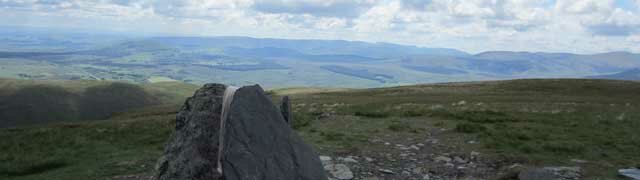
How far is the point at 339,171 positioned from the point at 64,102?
15431 cm

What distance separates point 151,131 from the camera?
84.7 ft

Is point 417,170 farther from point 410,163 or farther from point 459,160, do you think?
point 459,160

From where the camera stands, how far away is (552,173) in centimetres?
1488

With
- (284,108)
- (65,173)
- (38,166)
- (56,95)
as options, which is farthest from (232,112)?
(56,95)

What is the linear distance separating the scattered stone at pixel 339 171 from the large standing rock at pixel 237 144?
4992 mm

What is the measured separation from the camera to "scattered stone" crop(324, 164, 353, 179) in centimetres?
1527

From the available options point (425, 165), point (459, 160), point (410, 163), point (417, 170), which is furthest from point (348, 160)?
point (459, 160)

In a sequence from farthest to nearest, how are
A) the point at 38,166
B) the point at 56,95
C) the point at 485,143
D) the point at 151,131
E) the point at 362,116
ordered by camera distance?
1. the point at 56,95
2. the point at 362,116
3. the point at 151,131
4. the point at 485,143
5. the point at 38,166

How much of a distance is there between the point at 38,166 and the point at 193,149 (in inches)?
510

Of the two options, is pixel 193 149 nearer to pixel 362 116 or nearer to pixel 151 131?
pixel 151 131

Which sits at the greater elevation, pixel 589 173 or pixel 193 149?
pixel 193 149

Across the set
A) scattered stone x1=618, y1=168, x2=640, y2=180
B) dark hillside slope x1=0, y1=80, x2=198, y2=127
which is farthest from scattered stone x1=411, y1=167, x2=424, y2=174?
dark hillside slope x1=0, y1=80, x2=198, y2=127

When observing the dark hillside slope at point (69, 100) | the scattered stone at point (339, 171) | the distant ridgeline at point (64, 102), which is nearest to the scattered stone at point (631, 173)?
the scattered stone at point (339, 171)

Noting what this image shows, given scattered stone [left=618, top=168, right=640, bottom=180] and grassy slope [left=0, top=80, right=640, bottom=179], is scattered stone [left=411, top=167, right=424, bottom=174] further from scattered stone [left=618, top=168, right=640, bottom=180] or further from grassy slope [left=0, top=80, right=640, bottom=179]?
scattered stone [left=618, top=168, right=640, bottom=180]
